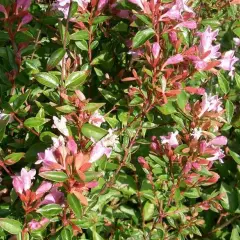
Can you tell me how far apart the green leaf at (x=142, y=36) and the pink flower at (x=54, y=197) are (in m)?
0.60

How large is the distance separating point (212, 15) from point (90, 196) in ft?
4.49

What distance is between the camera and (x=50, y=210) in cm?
149

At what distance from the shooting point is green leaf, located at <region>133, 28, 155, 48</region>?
63.9 inches

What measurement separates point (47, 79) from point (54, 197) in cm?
46

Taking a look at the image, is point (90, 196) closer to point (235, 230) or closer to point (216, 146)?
point (216, 146)

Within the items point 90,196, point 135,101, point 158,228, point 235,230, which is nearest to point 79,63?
point 135,101

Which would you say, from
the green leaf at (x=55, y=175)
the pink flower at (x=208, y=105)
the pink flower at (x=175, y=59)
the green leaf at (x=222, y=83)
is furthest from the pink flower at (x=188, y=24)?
the green leaf at (x=55, y=175)

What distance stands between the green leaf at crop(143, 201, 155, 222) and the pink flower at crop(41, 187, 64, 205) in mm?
648

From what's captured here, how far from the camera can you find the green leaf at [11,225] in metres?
1.53

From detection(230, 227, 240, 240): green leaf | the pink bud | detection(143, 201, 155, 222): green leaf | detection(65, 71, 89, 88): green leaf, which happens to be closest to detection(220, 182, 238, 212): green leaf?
detection(230, 227, 240, 240): green leaf

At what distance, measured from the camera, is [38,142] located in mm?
1835

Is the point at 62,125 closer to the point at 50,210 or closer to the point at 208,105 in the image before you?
the point at 50,210

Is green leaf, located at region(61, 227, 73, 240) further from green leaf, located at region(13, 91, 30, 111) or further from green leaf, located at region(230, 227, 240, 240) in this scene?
green leaf, located at region(230, 227, 240, 240)

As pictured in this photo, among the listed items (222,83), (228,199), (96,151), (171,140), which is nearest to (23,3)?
(96,151)
